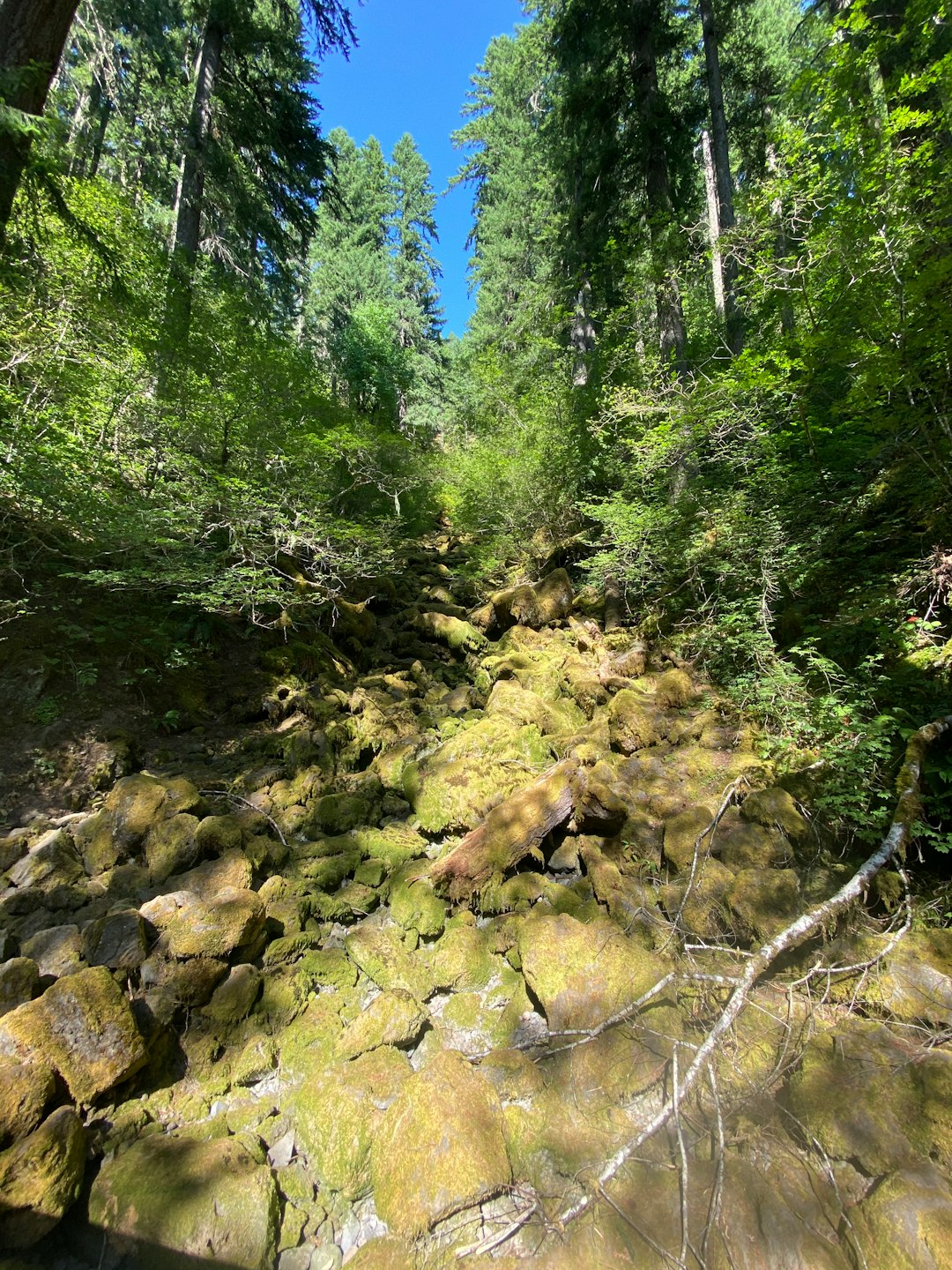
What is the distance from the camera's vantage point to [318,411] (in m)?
8.30

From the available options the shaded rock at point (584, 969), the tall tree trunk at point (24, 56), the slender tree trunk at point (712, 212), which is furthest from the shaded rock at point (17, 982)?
the slender tree trunk at point (712, 212)

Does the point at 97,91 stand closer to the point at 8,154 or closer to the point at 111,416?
the point at 111,416

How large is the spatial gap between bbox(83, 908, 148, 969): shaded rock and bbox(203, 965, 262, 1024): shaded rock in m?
0.51

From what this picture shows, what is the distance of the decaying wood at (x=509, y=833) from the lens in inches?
162

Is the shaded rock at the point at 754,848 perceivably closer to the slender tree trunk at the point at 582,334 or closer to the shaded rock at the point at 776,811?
the shaded rock at the point at 776,811

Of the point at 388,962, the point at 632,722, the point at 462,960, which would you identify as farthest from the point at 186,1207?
the point at 632,722

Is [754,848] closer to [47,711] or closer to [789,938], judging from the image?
[789,938]

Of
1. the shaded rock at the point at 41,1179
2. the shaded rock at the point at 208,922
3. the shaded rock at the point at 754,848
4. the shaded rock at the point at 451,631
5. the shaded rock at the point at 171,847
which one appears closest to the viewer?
the shaded rock at the point at 41,1179

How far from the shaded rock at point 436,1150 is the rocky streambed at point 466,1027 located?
12 millimetres

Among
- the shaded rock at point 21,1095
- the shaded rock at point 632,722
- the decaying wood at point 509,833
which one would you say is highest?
the shaded rock at point 632,722

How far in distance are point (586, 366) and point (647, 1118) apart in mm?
11659

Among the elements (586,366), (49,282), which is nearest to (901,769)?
(49,282)

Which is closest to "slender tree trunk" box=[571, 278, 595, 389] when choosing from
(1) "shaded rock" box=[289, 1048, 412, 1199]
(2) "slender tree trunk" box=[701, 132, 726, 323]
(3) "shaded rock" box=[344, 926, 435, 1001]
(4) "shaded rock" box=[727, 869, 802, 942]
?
(2) "slender tree trunk" box=[701, 132, 726, 323]

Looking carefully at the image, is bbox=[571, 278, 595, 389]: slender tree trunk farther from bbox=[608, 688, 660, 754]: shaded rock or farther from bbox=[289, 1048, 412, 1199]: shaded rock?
bbox=[289, 1048, 412, 1199]: shaded rock
